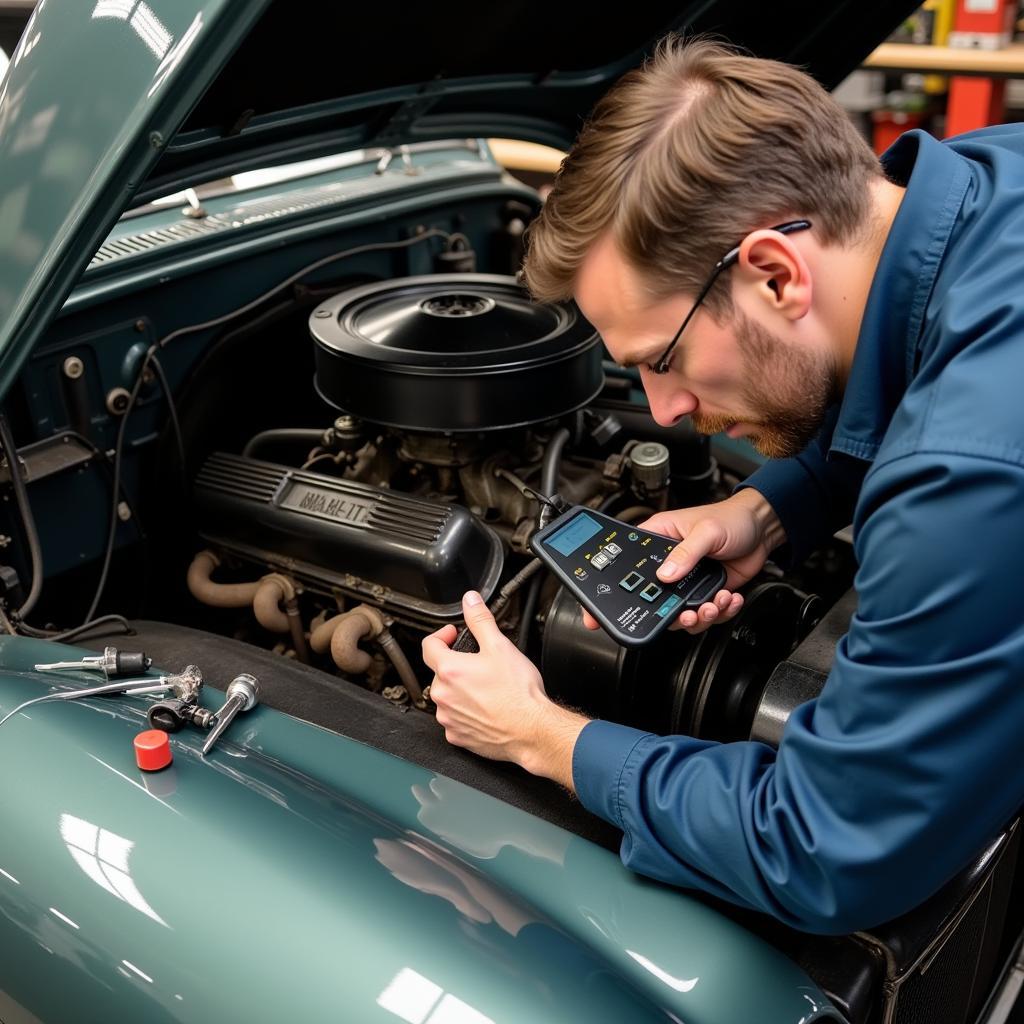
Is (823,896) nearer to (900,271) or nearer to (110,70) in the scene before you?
(900,271)

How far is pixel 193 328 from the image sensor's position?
59.4 inches

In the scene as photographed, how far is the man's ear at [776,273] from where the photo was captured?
2.82ft

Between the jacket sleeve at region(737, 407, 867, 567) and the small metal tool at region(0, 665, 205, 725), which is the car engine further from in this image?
the small metal tool at region(0, 665, 205, 725)

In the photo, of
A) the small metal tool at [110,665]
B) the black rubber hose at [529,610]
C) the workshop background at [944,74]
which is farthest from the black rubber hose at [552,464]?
the workshop background at [944,74]

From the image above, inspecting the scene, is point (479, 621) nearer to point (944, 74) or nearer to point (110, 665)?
point (110, 665)

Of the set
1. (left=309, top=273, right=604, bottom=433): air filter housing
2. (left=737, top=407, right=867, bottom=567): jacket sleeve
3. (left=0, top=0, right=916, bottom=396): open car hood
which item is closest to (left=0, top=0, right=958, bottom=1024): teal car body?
(left=0, top=0, right=916, bottom=396): open car hood

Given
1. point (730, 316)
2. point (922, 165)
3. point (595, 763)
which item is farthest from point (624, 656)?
point (922, 165)

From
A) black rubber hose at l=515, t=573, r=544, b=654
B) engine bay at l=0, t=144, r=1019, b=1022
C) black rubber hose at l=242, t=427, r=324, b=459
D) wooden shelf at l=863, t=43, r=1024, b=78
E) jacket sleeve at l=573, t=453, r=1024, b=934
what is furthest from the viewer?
wooden shelf at l=863, t=43, r=1024, b=78

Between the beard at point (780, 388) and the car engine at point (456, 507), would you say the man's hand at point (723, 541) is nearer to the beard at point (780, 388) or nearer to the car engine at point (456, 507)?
the car engine at point (456, 507)

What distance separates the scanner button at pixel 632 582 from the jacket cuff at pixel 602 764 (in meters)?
0.18

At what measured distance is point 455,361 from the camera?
1306 mm

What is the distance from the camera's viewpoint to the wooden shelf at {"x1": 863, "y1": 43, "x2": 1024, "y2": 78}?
11.9 ft

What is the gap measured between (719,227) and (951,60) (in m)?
3.36

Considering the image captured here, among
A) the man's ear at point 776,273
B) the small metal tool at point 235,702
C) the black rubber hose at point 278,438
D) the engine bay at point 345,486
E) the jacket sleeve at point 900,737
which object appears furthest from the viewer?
the black rubber hose at point 278,438
